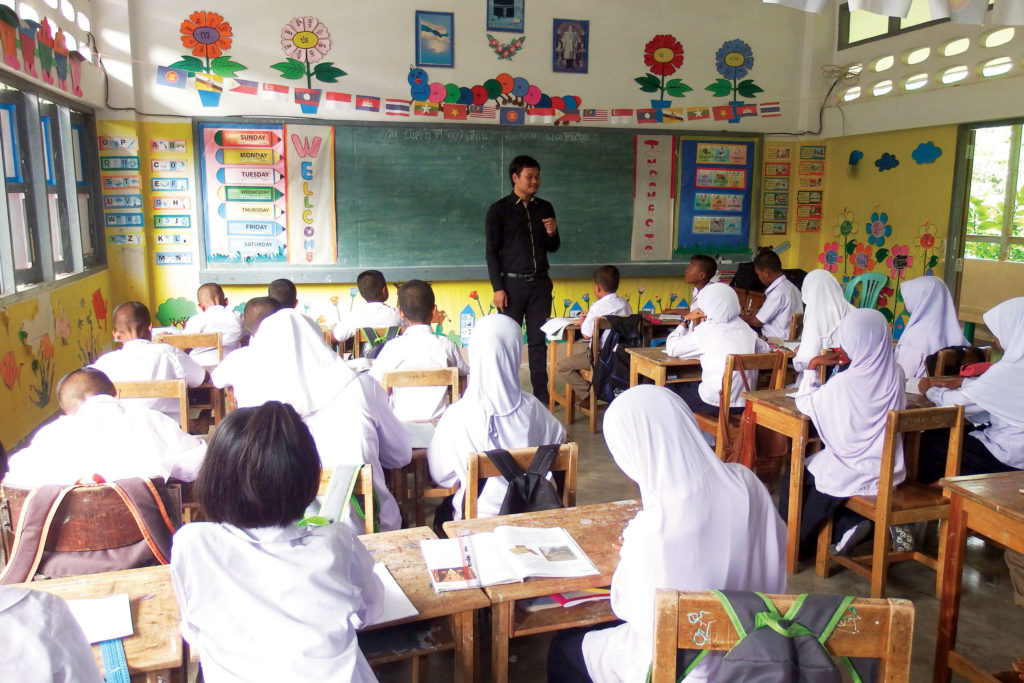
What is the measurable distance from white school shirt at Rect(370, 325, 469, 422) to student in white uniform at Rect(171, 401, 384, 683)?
208 cm

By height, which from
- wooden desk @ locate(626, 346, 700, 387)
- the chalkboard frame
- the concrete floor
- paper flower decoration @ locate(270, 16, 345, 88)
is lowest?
the concrete floor

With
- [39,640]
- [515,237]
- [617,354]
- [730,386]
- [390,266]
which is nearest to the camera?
[39,640]

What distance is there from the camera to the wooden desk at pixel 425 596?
1550 mm

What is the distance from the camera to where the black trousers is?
525cm

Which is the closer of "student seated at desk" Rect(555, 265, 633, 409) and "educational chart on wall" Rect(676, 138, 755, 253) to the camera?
"student seated at desk" Rect(555, 265, 633, 409)

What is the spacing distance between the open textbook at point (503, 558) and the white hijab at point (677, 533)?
0.16 metres

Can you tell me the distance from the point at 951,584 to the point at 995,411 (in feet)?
3.47

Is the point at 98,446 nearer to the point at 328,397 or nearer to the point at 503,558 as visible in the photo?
the point at 328,397

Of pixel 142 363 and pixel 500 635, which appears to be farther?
pixel 142 363

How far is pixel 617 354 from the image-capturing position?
463cm

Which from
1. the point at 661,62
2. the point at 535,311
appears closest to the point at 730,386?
the point at 535,311

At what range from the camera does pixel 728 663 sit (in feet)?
3.80

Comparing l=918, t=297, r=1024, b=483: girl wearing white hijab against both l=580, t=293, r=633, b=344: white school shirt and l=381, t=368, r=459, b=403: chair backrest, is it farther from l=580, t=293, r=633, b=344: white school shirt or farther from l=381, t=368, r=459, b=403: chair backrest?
l=580, t=293, r=633, b=344: white school shirt

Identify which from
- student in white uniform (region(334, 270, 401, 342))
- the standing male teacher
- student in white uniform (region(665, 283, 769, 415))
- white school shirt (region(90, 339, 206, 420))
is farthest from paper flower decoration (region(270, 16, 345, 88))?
student in white uniform (region(665, 283, 769, 415))
